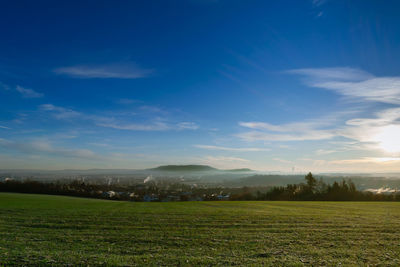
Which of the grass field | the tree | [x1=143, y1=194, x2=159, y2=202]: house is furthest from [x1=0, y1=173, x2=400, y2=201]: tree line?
the grass field

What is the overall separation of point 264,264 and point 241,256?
0.96 meters

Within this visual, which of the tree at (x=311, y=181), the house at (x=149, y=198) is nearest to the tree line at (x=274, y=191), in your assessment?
the tree at (x=311, y=181)

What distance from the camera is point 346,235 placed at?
10836mm

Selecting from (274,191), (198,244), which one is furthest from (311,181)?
(198,244)

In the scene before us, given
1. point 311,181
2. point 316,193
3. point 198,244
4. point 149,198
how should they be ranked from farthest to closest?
point 311,181
point 149,198
point 316,193
point 198,244

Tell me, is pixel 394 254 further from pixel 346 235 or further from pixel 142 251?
pixel 142 251

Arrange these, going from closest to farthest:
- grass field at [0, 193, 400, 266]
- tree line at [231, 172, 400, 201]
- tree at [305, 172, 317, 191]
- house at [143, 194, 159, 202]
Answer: grass field at [0, 193, 400, 266]
tree line at [231, 172, 400, 201]
house at [143, 194, 159, 202]
tree at [305, 172, 317, 191]

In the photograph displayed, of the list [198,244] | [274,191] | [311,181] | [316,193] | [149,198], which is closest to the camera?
[198,244]

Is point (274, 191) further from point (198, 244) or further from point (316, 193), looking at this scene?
point (198, 244)

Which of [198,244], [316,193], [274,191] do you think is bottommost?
[274,191]

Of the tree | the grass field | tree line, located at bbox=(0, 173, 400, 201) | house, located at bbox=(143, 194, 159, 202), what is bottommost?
house, located at bbox=(143, 194, 159, 202)

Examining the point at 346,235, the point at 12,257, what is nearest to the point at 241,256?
the point at 346,235

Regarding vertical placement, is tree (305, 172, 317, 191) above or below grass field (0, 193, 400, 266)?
below

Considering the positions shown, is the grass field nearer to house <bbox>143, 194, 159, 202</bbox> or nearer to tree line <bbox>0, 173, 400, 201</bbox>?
tree line <bbox>0, 173, 400, 201</bbox>
